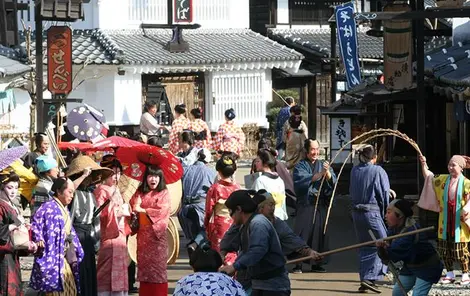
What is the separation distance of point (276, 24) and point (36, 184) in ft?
82.6

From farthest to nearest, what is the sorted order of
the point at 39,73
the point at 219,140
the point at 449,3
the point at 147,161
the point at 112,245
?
the point at 219,140, the point at 449,3, the point at 39,73, the point at 147,161, the point at 112,245

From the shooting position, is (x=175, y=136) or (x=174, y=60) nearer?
(x=175, y=136)

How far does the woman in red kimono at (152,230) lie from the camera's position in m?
13.5

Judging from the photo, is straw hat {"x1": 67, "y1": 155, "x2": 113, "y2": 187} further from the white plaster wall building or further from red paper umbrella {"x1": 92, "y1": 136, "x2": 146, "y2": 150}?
the white plaster wall building

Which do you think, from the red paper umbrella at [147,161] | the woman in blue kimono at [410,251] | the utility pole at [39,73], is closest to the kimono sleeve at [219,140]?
the utility pole at [39,73]

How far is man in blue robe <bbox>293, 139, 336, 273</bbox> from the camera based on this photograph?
1619 cm

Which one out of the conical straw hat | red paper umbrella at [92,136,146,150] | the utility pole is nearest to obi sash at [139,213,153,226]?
the conical straw hat

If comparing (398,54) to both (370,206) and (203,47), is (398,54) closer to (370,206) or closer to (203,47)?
(370,206)

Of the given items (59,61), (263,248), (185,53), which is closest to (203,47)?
(185,53)

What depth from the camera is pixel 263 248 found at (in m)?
10.2

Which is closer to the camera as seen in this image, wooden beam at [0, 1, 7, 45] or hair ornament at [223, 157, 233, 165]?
hair ornament at [223, 157, 233, 165]

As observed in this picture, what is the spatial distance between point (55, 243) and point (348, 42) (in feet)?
47.4

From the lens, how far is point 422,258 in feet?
37.0

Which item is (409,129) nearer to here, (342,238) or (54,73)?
(342,238)
